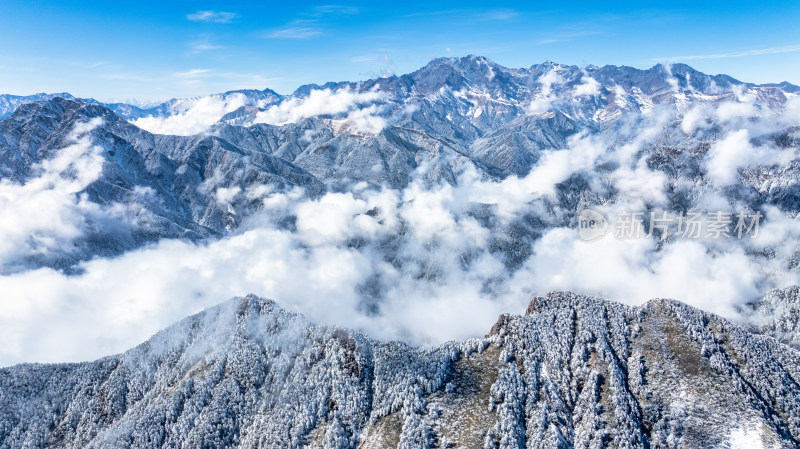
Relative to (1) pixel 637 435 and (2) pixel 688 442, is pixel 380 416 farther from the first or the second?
(2) pixel 688 442

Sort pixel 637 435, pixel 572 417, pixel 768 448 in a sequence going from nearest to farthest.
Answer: pixel 768 448, pixel 637 435, pixel 572 417

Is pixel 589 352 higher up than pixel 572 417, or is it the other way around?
pixel 589 352

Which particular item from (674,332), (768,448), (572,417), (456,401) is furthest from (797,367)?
(456,401)

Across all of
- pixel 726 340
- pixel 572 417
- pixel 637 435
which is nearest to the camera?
pixel 637 435

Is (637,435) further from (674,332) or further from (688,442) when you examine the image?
(674,332)

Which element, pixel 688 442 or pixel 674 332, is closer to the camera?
pixel 688 442

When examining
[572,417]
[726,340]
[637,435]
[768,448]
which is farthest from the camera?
[726,340]

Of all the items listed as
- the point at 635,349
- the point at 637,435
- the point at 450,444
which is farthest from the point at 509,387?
the point at 635,349

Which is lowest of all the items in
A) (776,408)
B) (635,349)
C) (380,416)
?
(380,416)

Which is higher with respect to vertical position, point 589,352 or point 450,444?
point 589,352
